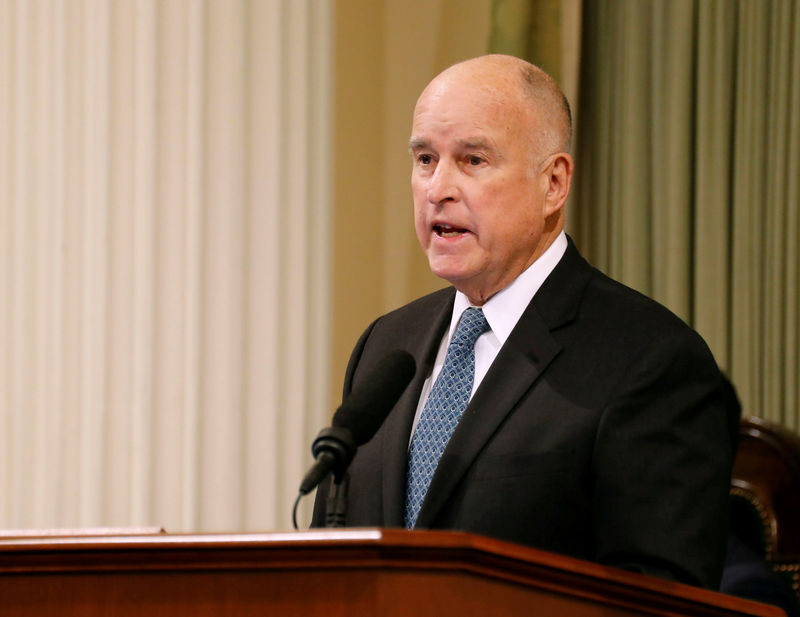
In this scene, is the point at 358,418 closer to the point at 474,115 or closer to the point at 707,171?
the point at 474,115

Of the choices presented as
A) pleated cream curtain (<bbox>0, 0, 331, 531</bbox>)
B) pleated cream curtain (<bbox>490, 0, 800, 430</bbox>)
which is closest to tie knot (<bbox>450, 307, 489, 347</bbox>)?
pleated cream curtain (<bbox>0, 0, 331, 531</bbox>)

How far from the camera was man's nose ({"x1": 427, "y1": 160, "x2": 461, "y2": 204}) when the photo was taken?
1.78 metres

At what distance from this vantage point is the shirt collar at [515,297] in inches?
72.1

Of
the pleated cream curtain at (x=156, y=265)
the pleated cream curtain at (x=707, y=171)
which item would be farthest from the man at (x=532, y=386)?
the pleated cream curtain at (x=707, y=171)

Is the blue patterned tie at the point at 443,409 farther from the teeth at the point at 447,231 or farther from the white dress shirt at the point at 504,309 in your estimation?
the teeth at the point at 447,231

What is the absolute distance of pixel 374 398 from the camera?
56.7 inches

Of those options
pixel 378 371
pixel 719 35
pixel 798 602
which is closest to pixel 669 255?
pixel 719 35

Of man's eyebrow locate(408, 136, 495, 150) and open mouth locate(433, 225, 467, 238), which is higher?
man's eyebrow locate(408, 136, 495, 150)

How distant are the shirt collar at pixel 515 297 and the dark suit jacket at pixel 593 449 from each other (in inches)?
1.5

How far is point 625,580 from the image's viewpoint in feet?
3.99

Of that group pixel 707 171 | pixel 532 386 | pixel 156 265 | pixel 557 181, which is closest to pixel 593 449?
pixel 532 386

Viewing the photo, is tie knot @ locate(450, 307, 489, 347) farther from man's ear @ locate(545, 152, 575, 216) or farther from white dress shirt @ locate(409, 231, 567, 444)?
man's ear @ locate(545, 152, 575, 216)

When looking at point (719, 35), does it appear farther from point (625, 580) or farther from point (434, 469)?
point (625, 580)

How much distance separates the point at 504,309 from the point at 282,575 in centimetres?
83
